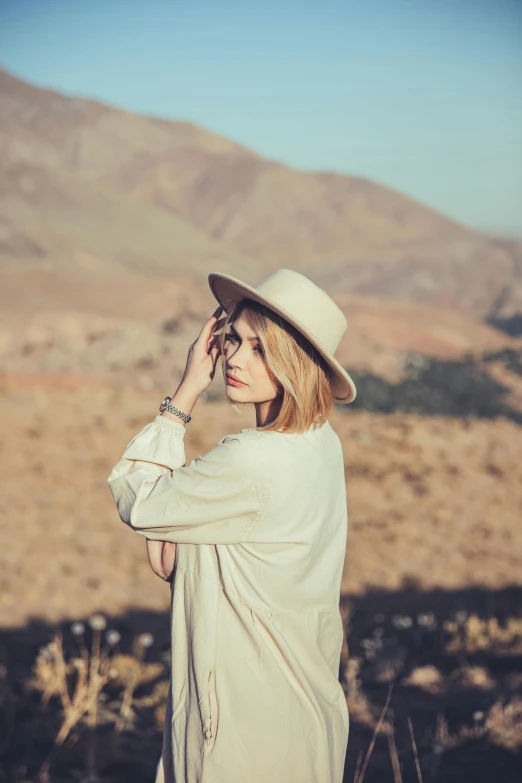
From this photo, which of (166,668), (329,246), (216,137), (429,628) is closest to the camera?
(166,668)

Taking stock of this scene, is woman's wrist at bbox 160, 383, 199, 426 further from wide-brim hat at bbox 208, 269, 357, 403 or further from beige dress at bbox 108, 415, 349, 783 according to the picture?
wide-brim hat at bbox 208, 269, 357, 403

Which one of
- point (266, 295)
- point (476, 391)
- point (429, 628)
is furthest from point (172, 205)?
point (266, 295)

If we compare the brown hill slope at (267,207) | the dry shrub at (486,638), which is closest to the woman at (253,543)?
the dry shrub at (486,638)

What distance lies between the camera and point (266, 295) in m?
1.72

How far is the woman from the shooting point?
5.39 ft

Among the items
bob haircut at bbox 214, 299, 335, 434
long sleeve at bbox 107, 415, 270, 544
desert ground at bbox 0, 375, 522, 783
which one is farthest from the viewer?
desert ground at bbox 0, 375, 522, 783

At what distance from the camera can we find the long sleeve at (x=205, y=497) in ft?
5.30

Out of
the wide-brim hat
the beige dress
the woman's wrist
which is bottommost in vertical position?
the beige dress

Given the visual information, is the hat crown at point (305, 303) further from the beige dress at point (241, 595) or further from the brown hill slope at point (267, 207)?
the brown hill slope at point (267, 207)

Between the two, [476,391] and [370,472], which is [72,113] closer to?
[476,391]

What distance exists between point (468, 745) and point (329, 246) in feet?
197

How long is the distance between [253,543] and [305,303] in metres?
0.51

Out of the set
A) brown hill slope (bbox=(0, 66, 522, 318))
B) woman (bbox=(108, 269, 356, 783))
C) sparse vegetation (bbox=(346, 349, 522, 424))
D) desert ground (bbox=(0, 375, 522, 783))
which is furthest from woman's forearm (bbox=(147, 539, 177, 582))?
brown hill slope (bbox=(0, 66, 522, 318))

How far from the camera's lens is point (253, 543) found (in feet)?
5.51
